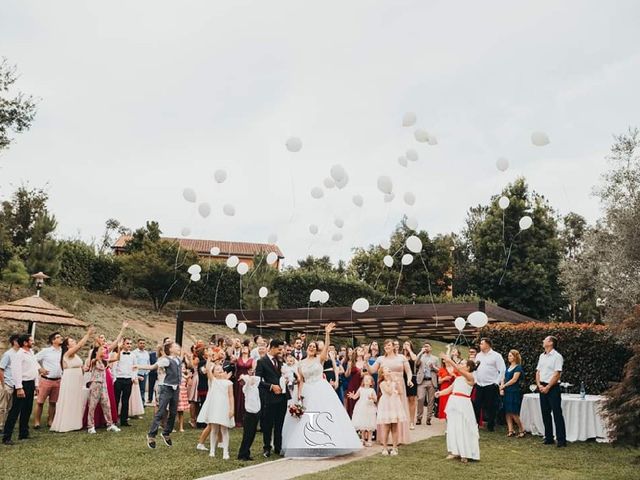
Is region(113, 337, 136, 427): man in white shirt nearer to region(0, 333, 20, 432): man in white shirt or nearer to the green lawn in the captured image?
the green lawn

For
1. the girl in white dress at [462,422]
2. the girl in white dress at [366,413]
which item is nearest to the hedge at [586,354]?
the girl in white dress at [366,413]

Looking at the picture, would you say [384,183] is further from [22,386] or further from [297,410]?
[22,386]

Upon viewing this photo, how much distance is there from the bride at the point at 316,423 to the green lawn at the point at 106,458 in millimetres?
614

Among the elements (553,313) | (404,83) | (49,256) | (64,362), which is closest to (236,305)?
(49,256)

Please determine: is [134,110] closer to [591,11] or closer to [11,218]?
[591,11]

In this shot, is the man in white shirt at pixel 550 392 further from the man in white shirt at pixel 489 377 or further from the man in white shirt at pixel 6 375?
the man in white shirt at pixel 6 375

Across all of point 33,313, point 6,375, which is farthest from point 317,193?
point 33,313

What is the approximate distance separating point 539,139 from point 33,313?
1118 cm

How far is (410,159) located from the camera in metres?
9.83

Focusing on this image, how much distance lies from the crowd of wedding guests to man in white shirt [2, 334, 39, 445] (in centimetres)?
1

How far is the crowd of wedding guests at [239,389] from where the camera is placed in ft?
26.9

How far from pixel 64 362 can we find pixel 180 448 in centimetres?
308

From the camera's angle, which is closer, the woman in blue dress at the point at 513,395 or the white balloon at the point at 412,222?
the white balloon at the point at 412,222

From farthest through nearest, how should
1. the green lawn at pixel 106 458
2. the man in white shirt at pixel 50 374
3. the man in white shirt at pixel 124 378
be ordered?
the man in white shirt at pixel 124 378
the man in white shirt at pixel 50 374
the green lawn at pixel 106 458
